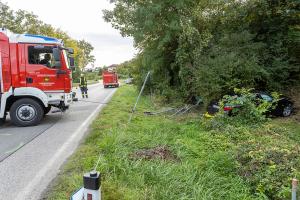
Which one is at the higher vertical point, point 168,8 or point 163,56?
point 168,8

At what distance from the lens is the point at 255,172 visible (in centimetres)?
578

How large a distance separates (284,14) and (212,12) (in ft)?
13.1

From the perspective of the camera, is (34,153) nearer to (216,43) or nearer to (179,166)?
(179,166)

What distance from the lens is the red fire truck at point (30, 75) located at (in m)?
9.87

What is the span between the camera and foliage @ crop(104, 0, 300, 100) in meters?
14.0

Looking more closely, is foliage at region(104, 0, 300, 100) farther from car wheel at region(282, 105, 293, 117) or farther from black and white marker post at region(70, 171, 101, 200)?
black and white marker post at region(70, 171, 101, 200)

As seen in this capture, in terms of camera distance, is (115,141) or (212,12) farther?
(212,12)

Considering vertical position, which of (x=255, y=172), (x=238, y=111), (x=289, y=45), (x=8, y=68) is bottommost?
(x=255, y=172)

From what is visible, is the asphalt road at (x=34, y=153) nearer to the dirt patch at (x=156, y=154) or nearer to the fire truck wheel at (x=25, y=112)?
the fire truck wheel at (x=25, y=112)

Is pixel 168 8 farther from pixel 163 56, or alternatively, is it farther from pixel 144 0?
pixel 163 56

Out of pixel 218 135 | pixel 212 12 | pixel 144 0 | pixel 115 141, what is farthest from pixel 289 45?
pixel 115 141

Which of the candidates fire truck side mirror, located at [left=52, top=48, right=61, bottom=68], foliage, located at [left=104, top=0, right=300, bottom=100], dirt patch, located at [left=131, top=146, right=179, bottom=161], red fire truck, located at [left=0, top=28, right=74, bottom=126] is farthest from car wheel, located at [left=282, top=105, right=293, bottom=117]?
fire truck side mirror, located at [left=52, top=48, right=61, bottom=68]

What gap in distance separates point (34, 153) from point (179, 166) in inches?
133

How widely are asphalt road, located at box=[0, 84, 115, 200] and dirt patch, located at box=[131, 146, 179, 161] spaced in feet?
5.23
